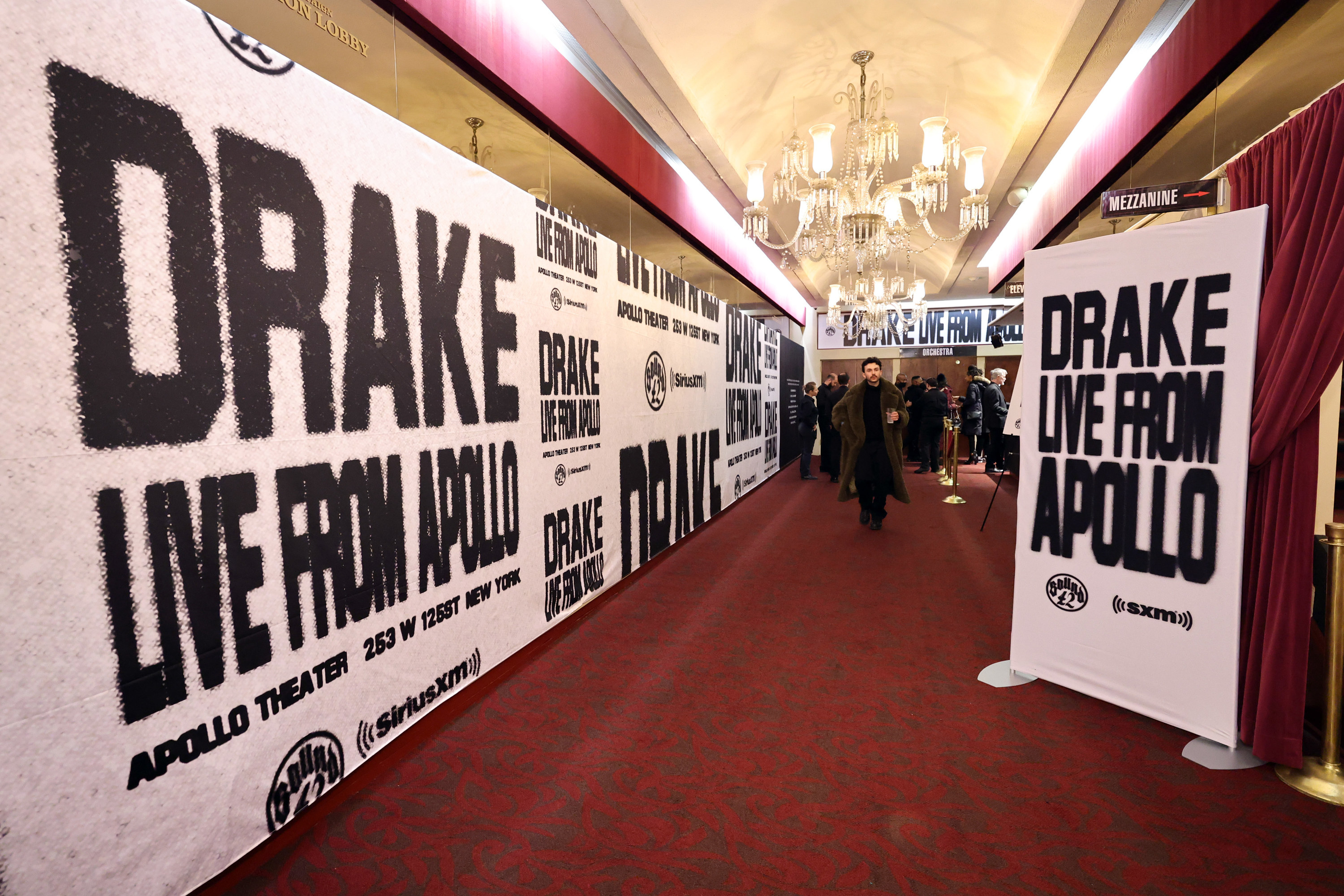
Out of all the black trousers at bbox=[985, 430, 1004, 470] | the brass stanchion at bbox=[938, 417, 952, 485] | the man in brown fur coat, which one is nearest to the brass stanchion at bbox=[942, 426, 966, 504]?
the brass stanchion at bbox=[938, 417, 952, 485]

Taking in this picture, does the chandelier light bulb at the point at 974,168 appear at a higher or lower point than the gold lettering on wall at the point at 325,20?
higher

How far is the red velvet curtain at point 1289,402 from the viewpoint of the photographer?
6.32 ft

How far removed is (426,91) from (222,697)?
7.59 feet

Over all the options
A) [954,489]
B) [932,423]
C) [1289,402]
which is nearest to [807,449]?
[932,423]

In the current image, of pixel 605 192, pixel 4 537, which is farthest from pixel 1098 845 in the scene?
pixel 605 192

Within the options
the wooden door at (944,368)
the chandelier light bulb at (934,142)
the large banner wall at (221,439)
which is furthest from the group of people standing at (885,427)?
the large banner wall at (221,439)

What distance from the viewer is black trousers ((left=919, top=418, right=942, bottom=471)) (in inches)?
365

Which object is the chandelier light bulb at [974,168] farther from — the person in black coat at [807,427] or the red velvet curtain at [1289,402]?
the person in black coat at [807,427]

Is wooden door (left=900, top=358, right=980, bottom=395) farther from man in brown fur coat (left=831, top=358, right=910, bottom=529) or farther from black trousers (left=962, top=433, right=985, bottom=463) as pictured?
man in brown fur coat (left=831, top=358, right=910, bottom=529)

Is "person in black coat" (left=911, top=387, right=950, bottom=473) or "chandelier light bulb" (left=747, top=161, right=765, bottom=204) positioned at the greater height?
"chandelier light bulb" (left=747, top=161, right=765, bottom=204)

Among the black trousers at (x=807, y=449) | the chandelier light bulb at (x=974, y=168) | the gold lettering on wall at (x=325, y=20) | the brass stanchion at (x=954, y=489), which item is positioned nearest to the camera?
the gold lettering on wall at (x=325, y=20)

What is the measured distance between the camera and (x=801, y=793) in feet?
6.54

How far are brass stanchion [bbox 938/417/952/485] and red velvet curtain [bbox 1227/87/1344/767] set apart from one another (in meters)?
6.51

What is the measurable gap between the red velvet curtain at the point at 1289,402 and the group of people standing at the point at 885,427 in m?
3.21
